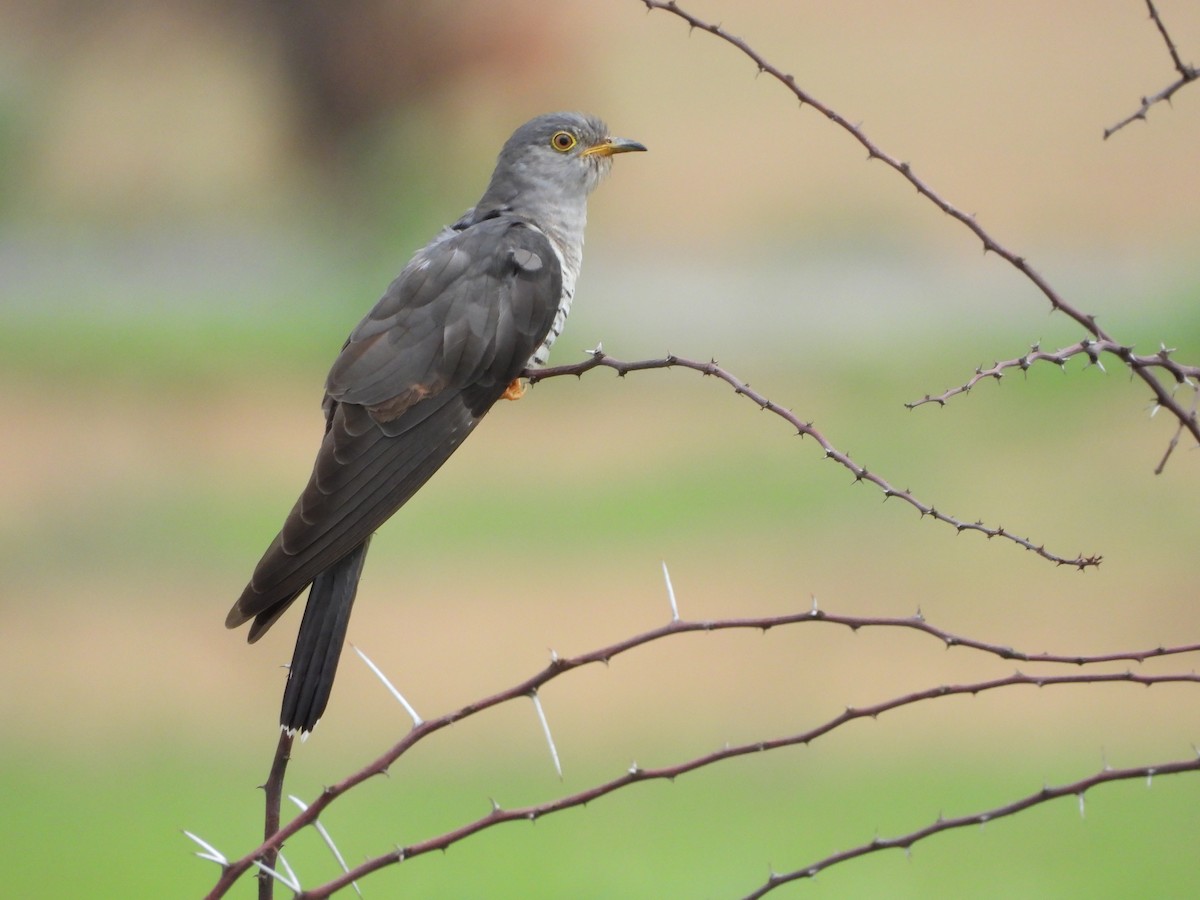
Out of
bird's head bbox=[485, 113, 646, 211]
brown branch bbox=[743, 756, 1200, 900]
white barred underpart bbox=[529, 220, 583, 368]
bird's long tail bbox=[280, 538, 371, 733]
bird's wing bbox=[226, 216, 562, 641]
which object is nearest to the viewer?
brown branch bbox=[743, 756, 1200, 900]

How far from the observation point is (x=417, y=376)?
0.96m

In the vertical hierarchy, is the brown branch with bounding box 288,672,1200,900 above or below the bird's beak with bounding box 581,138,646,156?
below

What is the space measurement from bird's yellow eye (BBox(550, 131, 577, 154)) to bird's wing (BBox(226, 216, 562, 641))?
17 cm

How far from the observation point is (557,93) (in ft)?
10.7

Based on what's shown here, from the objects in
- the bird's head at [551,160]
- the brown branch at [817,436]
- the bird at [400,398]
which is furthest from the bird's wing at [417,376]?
the brown branch at [817,436]

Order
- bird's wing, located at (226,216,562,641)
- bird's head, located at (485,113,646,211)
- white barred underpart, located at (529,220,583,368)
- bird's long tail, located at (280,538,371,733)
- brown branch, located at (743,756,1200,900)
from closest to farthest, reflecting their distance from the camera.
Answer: brown branch, located at (743,756,1200,900), bird's long tail, located at (280,538,371,733), bird's wing, located at (226,216,562,641), white barred underpart, located at (529,220,583,368), bird's head, located at (485,113,646,211)

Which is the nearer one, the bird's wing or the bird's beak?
the bird's wing

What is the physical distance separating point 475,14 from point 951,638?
123 inches

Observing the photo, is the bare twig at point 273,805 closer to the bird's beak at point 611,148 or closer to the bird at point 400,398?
the bird at point 400,398

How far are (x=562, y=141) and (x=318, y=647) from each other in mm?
598

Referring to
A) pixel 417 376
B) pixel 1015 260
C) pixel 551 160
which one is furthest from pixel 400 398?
pixel 1015 260

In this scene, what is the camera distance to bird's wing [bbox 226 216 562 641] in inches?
35.2

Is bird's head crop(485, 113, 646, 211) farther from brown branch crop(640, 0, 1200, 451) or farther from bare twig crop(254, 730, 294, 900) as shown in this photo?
bare twig crop(254, 730, 294, 900)

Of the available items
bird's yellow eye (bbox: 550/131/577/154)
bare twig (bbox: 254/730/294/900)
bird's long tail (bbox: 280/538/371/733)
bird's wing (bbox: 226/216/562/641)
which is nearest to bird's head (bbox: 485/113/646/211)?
bird's yellow eye (bbox: 550/131/577/154)
